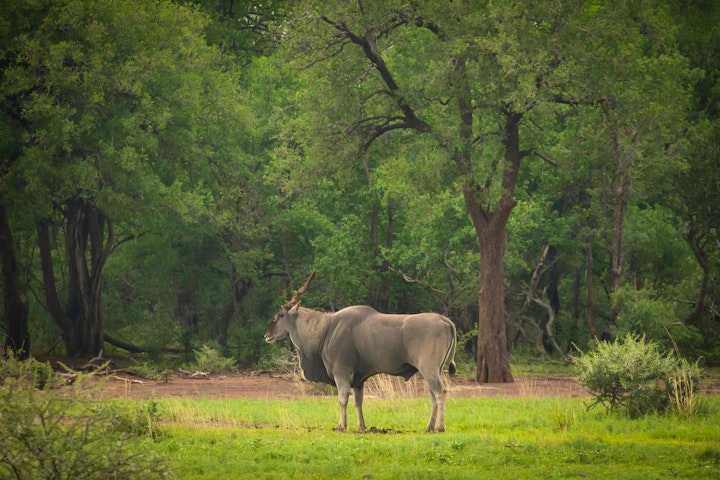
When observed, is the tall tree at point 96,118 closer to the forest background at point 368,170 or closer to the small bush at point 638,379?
the forest background at point 368,170

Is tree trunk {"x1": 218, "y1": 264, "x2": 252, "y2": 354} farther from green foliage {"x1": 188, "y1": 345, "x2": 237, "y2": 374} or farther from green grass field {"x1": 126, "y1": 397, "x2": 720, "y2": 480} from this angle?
green grass field {"x1": 126, "y1": 397, "x2": 720, "y2": 480}

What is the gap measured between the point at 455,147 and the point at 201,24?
11.0 m

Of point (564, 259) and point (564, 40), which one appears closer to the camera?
point (564, 40)

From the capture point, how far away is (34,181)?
29141mm

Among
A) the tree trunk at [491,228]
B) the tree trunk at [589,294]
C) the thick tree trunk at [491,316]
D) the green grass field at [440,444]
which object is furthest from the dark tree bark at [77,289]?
the tree trunk at [589,294]

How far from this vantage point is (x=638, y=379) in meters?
18.5

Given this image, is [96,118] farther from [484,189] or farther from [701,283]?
[701,283]

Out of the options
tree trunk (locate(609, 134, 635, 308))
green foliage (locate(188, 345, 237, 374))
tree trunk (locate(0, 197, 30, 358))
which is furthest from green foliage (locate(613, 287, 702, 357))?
tree trunk (locate(0, 197, 30, 358))

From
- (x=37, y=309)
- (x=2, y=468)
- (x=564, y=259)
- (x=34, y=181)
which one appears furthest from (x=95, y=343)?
(x=2, y=468)

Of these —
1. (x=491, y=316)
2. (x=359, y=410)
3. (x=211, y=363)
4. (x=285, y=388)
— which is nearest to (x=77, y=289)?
(x=211, y=363)

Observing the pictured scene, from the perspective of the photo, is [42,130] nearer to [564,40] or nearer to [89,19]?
[89,19]

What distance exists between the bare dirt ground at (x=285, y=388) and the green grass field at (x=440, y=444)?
412 centimetres

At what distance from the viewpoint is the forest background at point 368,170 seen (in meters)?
28.4

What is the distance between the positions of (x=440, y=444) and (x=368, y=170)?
82.5 ft
